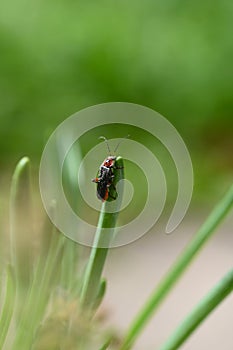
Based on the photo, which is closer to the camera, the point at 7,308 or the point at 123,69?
the point at 7,308

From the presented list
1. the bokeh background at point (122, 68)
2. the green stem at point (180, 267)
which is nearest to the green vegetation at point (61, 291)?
the green stem at point (180, 267)

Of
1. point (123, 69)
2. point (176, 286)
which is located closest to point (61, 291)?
point (176, 286)

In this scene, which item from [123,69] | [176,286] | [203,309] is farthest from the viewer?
[123,69]

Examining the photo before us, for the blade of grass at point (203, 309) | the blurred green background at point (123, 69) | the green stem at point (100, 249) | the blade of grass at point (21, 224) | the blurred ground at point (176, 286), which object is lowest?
the blade of grass at point (203, 309)

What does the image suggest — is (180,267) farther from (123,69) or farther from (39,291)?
(123,69)

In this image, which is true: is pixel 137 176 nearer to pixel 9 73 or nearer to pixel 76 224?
pixel 9 73

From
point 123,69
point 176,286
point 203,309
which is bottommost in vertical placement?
point 203,309

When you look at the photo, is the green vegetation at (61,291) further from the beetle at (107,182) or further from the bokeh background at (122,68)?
the bokeh background at (122,68)

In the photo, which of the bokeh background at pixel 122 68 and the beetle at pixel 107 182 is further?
the bokeh background at pixel 122 68
